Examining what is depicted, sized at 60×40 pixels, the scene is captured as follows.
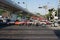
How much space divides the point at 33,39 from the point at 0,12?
13078cm

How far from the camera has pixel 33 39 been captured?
1355 centimetres

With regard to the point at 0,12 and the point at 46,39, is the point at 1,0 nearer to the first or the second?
the point at 46,39

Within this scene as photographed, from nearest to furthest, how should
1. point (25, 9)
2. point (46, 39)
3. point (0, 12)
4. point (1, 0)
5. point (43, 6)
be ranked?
point (46, 39) → point (1, 0) → point (25, 9) → point (43, 6) → point (0, 12)

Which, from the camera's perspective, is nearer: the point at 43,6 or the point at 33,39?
the point at 33,39

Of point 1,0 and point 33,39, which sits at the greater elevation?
point 1,0

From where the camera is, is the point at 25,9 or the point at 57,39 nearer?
the point at 57,39

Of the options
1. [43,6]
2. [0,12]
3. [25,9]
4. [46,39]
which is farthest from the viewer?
[0,12]

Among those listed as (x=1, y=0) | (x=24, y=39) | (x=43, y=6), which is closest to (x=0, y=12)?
(x=43, y=6)

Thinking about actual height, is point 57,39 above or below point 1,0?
below

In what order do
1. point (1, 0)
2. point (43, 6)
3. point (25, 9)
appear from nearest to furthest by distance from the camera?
point (1, 0) < point (25, 9) < point (43, 6)

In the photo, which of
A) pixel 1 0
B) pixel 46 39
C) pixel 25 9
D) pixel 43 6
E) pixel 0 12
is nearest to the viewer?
pixel 46 39

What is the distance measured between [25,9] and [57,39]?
265ft

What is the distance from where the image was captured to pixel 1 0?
143ft

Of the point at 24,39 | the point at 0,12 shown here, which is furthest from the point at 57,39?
the point at 0,12
